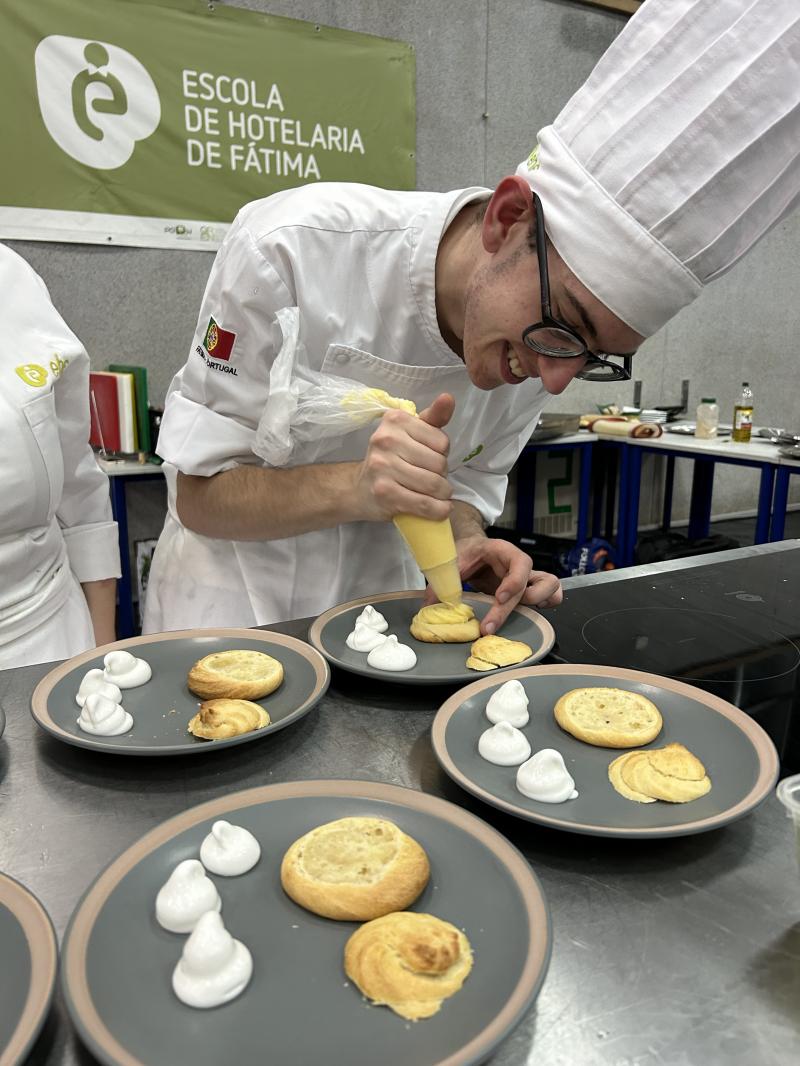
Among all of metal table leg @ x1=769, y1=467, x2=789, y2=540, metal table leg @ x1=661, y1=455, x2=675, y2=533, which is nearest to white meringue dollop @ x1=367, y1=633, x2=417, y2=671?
metal table leg @ x1=769, y1=467, x2=789, y2=540

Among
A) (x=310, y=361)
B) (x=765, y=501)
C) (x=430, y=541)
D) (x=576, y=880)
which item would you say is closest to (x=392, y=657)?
(x=430, y=541)

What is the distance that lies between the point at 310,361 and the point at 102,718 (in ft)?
2.64

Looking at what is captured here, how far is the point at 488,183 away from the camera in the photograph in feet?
16.2

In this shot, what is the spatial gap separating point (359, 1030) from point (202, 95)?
4.24 meters

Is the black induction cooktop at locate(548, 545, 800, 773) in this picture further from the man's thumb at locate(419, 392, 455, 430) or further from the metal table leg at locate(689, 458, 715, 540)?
the metal table leg at locate(689, 458, 715, 540)

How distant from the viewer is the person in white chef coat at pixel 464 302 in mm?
1032

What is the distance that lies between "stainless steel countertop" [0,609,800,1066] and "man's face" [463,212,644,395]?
1.83ft

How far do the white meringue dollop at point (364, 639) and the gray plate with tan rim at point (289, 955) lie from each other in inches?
15.5

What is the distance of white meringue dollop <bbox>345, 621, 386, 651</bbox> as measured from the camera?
1.14m

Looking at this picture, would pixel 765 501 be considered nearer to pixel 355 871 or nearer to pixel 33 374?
pixel 33 374

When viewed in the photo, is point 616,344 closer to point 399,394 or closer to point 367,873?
point 399,394

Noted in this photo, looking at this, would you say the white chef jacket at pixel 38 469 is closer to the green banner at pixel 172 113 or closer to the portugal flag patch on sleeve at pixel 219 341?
the portugal flag patch on sleeve at pixel 219 341

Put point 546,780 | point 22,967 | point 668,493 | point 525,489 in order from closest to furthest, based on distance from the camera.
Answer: point 22,967
point 546,780
point 525,489
point 668,493

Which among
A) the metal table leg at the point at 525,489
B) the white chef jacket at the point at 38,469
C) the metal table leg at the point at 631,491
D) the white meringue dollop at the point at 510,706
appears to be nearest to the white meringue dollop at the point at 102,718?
the white meringue dollop at the point at 510,706
